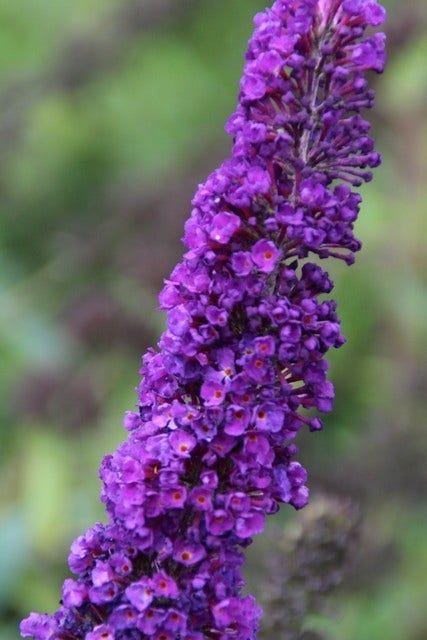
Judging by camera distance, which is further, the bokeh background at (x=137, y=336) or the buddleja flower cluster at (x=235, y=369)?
the bokeh background at (x=137, y=336)

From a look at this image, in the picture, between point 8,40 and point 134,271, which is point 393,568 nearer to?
point 134,271

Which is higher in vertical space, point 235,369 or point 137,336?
point 137,336

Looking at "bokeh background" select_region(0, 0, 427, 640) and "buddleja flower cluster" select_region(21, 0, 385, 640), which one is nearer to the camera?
"buddleja flower cluster" select_region(21, 0, 385, 640)

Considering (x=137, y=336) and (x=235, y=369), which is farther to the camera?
(x=137, y=336)

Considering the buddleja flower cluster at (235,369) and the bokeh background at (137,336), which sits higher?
the bokeh background at (137,336)

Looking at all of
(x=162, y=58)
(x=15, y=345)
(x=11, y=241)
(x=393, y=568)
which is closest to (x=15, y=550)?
(x=15, y=345)

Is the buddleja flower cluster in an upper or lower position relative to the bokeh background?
lower
